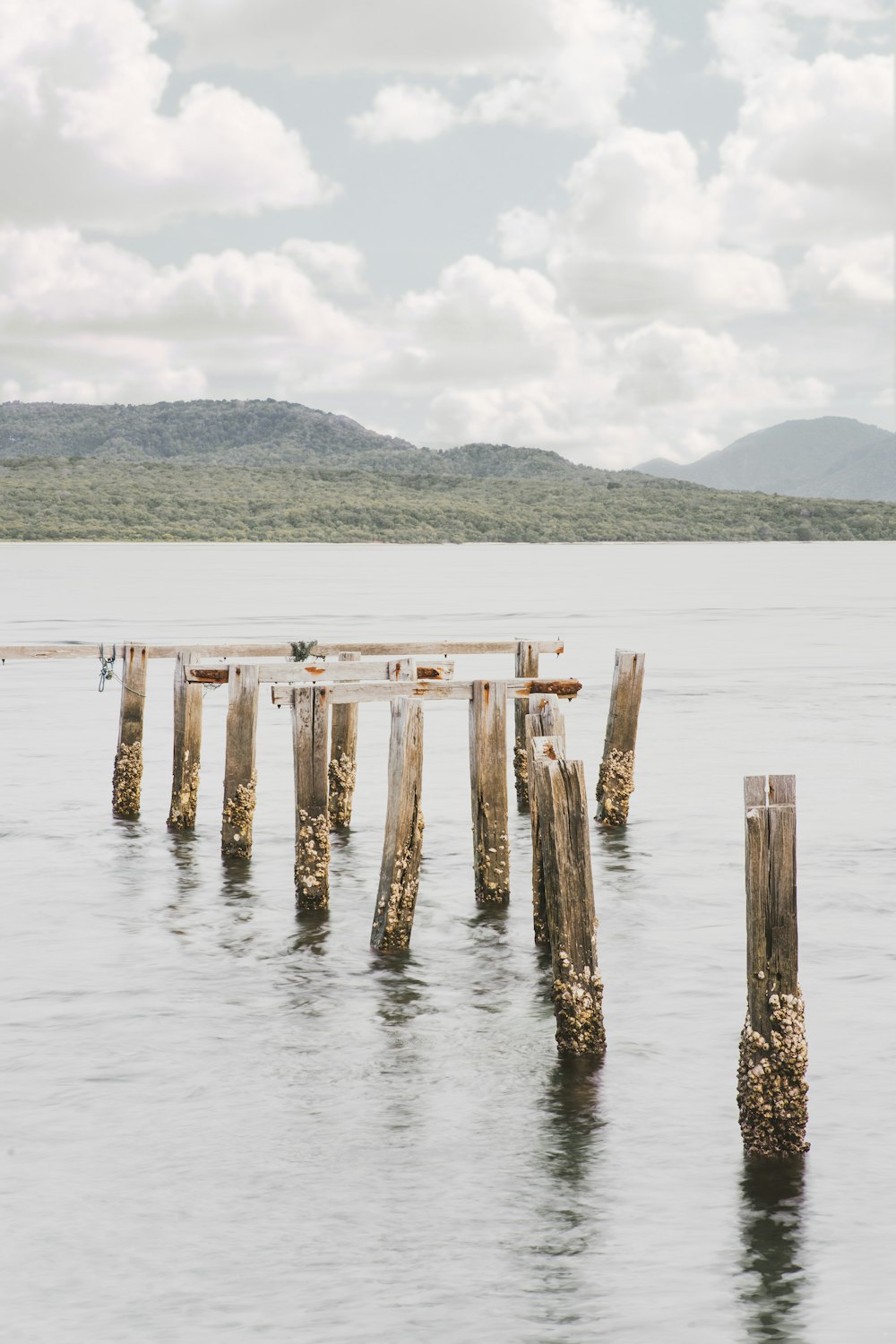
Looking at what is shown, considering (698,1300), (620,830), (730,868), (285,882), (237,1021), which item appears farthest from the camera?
(620,830)

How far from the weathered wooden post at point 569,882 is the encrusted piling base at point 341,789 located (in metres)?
9.19

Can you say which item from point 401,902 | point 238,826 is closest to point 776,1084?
point 401,902

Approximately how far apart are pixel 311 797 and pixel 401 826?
5.21 ft

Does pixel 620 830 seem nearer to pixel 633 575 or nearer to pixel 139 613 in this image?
pixel 139 613

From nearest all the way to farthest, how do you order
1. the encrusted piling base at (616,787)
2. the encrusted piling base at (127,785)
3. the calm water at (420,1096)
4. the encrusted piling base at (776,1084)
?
the calm water at (420,1096)
the encrusted piling base at (776,1084)
the encrusted piling base at (616,787)
the encrusted piling base at (127,785)

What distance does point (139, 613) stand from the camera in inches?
2869

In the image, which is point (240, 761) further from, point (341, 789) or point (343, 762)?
point (341, 789)

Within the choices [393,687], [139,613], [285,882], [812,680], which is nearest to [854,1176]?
[393,687]

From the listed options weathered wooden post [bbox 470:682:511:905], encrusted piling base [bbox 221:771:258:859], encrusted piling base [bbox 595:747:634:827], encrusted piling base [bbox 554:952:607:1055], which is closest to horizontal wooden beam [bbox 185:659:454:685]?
encrusted piling base [bbox 221:771:258:859]

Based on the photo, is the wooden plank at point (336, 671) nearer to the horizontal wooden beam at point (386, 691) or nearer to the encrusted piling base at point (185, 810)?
the horizontal wooden beam at point (386, 691)

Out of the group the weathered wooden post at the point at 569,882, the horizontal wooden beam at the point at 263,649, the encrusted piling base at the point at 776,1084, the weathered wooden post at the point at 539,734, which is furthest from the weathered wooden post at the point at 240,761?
the encrusted piling base at the point at 776,1084

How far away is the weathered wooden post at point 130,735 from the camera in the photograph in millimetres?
19828

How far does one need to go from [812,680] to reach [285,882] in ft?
90.9

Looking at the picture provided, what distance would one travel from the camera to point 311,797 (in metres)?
15.1
